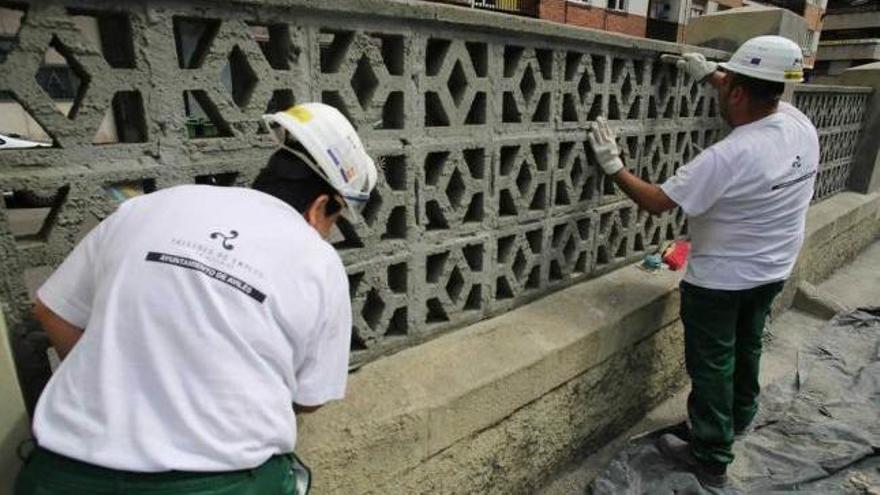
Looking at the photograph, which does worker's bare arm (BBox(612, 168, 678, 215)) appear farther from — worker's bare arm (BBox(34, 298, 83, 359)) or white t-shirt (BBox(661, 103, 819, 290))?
worker's bare arm (BBox(34, 298, 83, 359))

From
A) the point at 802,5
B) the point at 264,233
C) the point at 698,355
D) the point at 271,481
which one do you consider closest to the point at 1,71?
the point at 264,233

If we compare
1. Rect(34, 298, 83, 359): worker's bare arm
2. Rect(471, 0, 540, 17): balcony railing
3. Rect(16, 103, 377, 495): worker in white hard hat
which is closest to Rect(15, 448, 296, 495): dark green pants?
Rect(16, 103, 377, 495): worker in white hard hat

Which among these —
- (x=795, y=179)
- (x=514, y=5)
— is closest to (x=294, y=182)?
(x=795, y=179)

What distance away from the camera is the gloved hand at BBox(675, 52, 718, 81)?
3093mm

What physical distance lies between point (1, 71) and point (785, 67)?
2.93 metres

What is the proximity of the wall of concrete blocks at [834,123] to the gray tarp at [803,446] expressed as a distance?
232 centimetres

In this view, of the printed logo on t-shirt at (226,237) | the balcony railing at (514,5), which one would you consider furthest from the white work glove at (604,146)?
the balcony railing at (514,5)

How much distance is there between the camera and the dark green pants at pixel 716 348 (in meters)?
2.66

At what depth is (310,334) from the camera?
4.34 ft

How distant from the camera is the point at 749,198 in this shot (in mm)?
2525

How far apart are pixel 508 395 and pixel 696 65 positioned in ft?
7.19

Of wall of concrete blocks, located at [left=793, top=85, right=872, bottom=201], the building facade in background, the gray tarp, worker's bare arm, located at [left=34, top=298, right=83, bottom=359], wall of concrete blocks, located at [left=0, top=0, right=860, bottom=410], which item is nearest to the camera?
worker's bare arm, located at [left=34, top=298, right=83, bottom=359]

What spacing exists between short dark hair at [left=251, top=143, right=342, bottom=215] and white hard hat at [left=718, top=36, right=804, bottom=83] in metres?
2.16

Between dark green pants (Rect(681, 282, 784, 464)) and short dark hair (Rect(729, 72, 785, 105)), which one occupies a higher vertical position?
short dark hair (Rect(729, 72, 785, 105))
